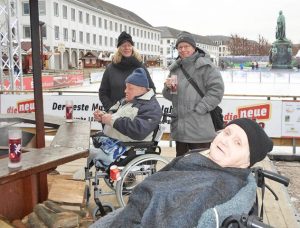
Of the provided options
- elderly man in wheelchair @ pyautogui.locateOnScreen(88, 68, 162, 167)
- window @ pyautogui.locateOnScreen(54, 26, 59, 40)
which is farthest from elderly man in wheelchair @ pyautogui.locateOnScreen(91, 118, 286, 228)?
window @ pyautogui.locateOnScreen(54, 26, 59, 40)

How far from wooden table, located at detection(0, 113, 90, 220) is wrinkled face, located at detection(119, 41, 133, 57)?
1.09 meters

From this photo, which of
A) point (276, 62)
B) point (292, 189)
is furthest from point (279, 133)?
point (276, 62)

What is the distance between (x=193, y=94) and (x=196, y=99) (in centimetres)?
6

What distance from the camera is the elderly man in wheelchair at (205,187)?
1455mm

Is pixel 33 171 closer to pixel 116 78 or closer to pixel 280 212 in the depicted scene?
pixel 116 78

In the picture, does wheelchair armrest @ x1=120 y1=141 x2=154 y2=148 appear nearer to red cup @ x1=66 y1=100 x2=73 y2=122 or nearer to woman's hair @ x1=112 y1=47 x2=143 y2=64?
red cup @ x1=66 y1=100 x2=73 y2=122

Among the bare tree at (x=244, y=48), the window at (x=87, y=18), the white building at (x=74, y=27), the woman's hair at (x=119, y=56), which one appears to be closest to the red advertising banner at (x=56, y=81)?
the woman's hair at (x=119, y=56)

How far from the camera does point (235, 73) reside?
38.2 meters

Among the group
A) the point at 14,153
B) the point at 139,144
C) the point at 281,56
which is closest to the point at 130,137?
the point at 139,144

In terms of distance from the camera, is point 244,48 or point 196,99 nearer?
point 196,99

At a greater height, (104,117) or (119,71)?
(119,71)

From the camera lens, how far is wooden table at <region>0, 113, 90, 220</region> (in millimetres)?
2617

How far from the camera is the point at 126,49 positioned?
14.8 ft

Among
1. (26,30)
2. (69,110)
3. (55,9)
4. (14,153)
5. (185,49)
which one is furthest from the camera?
(55,9)
